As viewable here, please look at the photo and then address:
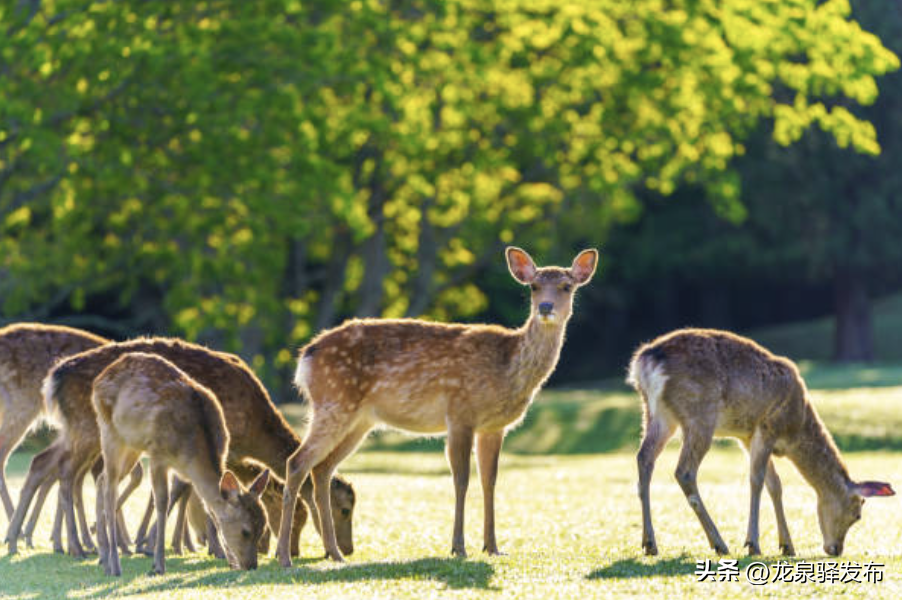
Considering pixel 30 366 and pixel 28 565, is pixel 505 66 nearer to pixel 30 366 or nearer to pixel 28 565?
pixel 30 366

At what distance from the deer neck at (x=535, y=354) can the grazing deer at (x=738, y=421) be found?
0.71 metres

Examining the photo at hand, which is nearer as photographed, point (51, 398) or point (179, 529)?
point (51, 398)

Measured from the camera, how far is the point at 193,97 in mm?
25031

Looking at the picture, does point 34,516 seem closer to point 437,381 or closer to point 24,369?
point 24,369

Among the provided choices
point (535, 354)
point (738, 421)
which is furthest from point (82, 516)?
point (738, 421)

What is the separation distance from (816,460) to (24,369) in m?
6.97

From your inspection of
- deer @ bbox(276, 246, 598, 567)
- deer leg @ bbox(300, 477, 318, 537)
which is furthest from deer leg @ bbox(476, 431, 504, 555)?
deer leg @ bbox(300, 477, 318, 537)

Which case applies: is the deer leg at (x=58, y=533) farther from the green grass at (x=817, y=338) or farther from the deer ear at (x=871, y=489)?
the green grass at (x=817, y=338)

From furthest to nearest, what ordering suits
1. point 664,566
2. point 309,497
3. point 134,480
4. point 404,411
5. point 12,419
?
point 12,419 → point 134,480 → point 309,497 → point 404,411 → point 664,566

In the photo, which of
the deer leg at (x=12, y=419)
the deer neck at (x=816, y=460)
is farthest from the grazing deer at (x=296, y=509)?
the deer neck at (x=816, y=460)

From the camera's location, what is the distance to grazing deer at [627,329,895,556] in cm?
1207

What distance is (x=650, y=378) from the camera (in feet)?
40.3

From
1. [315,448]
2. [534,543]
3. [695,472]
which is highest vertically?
[315,448]

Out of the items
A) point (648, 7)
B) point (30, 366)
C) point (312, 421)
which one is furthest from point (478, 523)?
point (648, 7)
